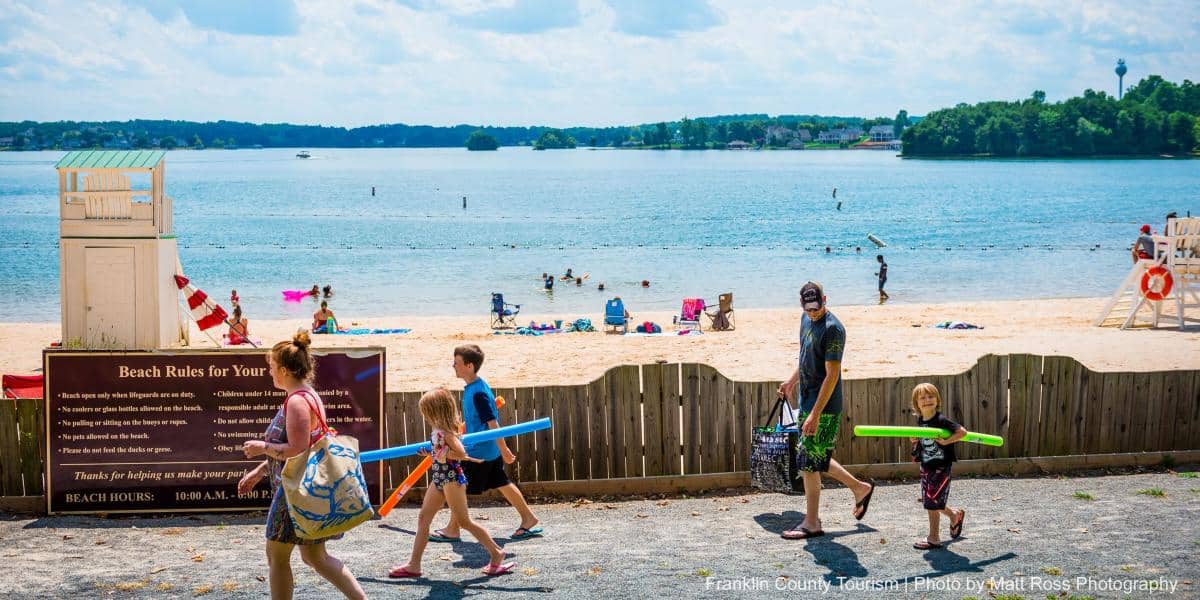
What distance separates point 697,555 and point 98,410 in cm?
443

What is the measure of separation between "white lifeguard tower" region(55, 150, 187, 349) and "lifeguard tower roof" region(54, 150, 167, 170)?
4 centimetres

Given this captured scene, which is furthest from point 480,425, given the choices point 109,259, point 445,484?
point 109,259

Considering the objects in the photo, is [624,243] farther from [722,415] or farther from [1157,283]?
[722,415]

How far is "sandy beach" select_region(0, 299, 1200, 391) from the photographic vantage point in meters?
18.0

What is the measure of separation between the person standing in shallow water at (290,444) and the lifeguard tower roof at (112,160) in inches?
546

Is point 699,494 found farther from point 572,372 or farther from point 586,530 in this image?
point 572,372

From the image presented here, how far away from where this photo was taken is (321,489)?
5.70 m

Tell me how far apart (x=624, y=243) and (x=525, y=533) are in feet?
203

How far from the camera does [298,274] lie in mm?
50906

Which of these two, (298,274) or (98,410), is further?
(298,274)

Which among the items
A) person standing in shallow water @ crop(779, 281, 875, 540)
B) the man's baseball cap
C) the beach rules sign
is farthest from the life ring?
the beach rules sign

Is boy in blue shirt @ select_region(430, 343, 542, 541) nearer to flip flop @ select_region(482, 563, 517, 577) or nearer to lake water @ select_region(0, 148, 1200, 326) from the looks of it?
flip flop @ select_region(482, 563, 517, 577)

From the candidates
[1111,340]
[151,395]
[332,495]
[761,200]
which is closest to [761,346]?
[1111,340]

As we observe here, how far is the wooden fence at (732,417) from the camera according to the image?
9031 mm
